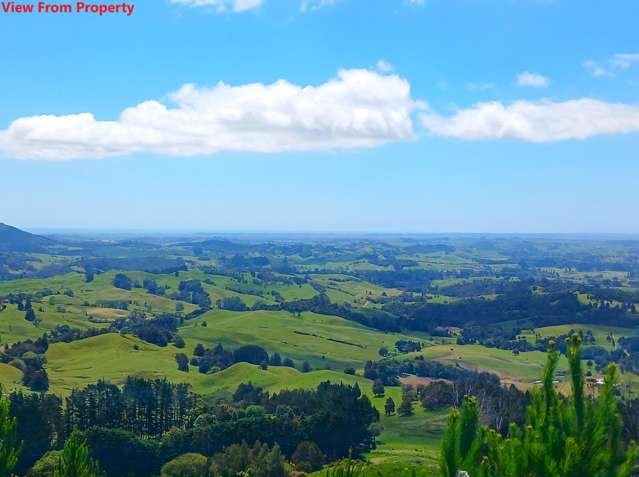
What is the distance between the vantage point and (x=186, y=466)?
87.1 meters

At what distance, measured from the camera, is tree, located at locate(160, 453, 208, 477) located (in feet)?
276

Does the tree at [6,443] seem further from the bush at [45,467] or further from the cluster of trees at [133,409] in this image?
the cluster of trees at [133,409]

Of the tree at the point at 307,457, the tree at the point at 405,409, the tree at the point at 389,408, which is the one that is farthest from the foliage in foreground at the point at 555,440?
the tree at the point at 389,408

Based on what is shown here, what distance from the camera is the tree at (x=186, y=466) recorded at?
8412 centimetres

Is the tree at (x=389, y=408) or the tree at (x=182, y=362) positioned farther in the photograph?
the tree at (x=182, y=362)

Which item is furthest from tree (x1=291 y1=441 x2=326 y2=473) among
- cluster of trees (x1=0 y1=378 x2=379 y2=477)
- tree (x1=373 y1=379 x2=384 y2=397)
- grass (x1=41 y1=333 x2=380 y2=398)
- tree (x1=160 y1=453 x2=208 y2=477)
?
tree (x1=373 y1=379 x2=384 y2=397)

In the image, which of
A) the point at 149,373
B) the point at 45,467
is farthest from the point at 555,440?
the point at 149,373

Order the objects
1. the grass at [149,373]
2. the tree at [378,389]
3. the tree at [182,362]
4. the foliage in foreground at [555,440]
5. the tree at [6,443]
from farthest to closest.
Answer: the tree at [182,362], the grass at [149,373], the tree at [378,389], the tree at [6,443], the foliage in foreground at [555,440]

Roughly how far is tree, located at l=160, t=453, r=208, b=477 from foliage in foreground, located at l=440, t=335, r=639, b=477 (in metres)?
65.3

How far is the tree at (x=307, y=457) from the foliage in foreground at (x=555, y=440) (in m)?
74.7

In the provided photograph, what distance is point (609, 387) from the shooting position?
71.9ft

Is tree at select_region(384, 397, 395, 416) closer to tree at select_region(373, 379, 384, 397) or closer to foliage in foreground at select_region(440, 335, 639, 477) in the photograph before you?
tree at select_region(373, 379, 384, 397)

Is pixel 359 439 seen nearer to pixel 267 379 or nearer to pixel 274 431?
pixel 274 431

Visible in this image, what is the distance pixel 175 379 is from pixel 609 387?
16154 cm
